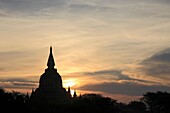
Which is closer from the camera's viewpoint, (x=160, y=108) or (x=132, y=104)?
(x=160, y=108)

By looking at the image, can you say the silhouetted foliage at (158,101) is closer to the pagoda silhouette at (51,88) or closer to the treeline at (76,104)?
the treeline at (76,104)

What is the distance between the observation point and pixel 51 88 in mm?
136875

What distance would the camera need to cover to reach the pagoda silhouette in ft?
430

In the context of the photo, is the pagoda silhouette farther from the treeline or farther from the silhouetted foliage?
the silhouetted foliage

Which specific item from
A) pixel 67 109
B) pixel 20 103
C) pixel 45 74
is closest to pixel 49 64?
pixel 45 74

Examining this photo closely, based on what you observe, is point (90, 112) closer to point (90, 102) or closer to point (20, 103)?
point (90, 102)

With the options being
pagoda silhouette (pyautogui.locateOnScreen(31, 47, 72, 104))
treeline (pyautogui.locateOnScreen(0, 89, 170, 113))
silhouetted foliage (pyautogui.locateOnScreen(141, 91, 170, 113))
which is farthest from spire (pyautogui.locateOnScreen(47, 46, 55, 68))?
silhouetted foliage (pyautogui.locateOnScreen(141, 91, 170, 113))

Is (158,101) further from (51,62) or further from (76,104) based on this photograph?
(76,104)

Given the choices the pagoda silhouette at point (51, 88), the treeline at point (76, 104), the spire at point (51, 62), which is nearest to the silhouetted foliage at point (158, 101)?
the treeline at point (76, 104)

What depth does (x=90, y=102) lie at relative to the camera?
104 m

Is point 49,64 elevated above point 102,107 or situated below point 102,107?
above

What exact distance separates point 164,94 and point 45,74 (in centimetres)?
4123

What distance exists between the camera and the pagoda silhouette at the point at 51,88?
131 meters

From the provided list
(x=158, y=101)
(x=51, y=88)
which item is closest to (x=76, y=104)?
(x=51, y=88)
